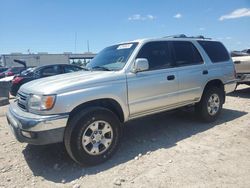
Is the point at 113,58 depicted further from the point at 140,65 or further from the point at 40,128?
the point at 40,128

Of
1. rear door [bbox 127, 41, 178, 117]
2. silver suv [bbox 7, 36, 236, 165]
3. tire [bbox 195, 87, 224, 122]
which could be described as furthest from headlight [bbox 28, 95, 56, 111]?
tire [bbox 195, 87, 224, 122]

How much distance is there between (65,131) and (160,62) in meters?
2.21

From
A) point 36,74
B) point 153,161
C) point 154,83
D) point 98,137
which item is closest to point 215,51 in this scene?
point 154,83

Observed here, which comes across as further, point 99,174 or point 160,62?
point 160,62

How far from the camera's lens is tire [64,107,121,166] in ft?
11.2

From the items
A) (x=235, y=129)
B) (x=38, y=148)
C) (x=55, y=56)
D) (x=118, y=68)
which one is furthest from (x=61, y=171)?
(x=55, y=56)

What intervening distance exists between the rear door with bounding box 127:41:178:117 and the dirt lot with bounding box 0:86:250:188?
2.35 feet

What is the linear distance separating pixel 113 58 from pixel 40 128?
1.96m

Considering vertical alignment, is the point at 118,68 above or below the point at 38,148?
above

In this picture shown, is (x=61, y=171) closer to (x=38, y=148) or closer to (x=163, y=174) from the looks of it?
(x=38, y=148)

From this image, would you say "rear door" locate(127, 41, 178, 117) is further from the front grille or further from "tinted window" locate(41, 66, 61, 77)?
"tinted window" locate(41, 66, 61, 77)

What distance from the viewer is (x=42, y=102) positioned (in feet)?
10.8

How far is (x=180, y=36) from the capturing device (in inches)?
210

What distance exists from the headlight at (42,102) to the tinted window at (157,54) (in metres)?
1.77
